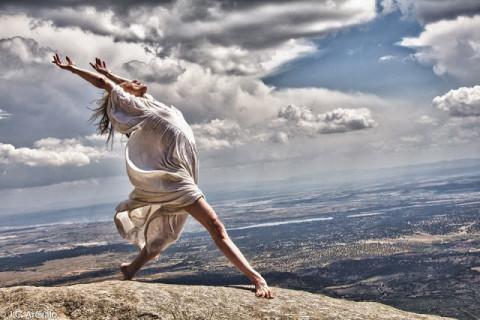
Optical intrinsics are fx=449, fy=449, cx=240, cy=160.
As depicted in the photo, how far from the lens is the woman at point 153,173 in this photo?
27.0ft

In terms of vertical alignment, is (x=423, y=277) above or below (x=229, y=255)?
below

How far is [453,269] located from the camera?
13388 centimetres

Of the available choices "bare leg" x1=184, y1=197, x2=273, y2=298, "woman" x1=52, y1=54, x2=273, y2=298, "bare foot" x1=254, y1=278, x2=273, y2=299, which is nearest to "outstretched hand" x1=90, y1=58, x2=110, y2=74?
"woman" x1=52, y1=54, x2=273, y2=298

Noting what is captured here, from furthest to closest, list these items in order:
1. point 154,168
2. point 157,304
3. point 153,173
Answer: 1. point 154,168
2. point 153,173
3. point 157,304

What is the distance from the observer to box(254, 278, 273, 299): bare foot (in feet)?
26.5

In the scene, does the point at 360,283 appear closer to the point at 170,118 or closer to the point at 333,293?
the point at 333,293

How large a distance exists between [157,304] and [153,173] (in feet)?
7.62

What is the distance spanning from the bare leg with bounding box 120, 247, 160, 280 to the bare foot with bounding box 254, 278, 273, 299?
7.24 ft

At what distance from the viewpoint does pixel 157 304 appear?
7.47m

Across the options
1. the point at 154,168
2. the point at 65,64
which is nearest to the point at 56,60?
the point at 65,64

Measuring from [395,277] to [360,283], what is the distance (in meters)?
12.8

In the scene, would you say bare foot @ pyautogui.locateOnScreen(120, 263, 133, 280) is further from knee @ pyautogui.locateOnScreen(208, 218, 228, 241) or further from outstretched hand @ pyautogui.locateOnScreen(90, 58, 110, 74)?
outstretched hand @ pyautogui.locateOnScreen(90, 58, 110, 74)

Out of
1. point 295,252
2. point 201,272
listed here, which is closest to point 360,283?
point 201,272

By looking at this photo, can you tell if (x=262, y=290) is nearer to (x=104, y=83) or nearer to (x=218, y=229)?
(x=218, y=229)
